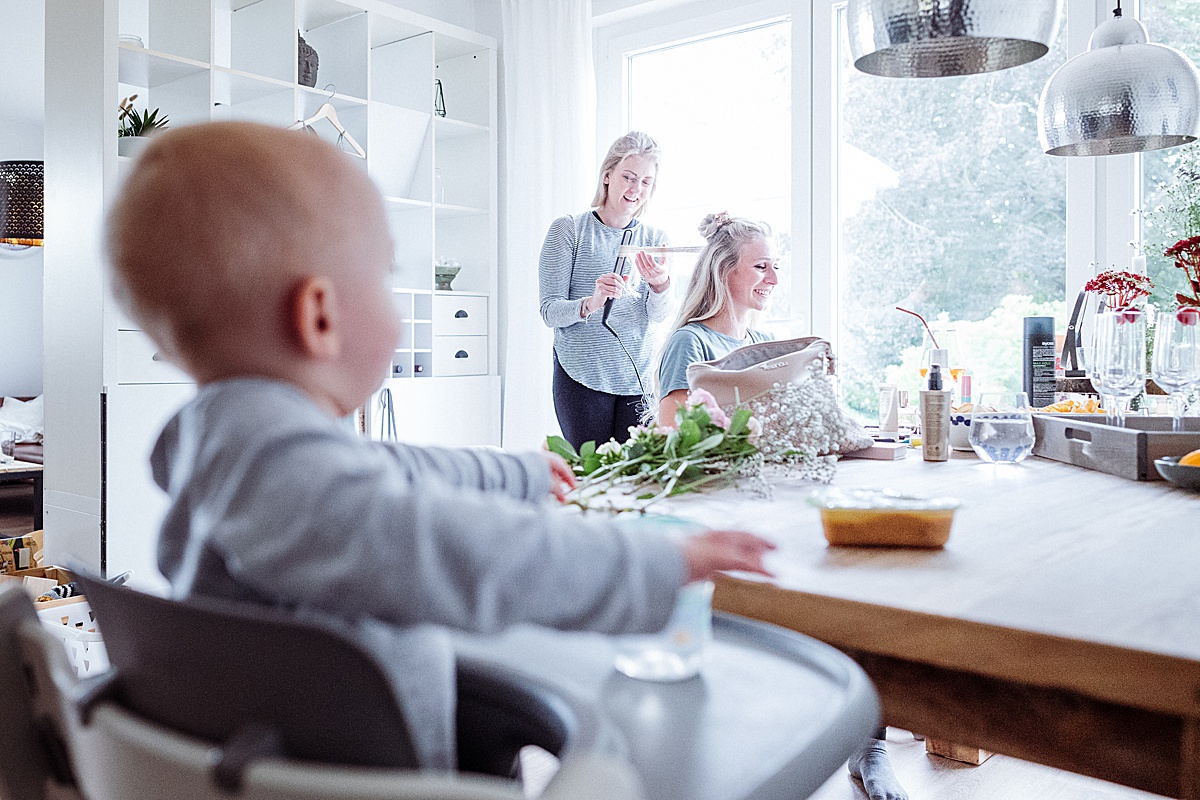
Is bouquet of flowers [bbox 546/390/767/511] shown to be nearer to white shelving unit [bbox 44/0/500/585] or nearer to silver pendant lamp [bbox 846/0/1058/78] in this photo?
silver pendant lamp [bbox 846/0/1058/78]

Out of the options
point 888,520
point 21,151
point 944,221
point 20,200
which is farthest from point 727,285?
point 21,151

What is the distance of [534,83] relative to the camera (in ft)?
15.0

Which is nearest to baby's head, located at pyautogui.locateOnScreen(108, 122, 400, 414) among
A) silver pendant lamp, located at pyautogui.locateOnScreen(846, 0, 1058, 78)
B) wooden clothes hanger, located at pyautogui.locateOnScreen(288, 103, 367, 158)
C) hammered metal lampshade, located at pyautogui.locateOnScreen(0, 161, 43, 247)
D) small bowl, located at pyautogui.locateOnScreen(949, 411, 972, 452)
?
silver pendant lamp, located at pyautogui.locateOnScreen(846, 0, 1058, 78)

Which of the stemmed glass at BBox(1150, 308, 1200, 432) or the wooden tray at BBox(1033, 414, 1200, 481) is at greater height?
the stemmed glass at BBox(1150, 308, 1200, 432)

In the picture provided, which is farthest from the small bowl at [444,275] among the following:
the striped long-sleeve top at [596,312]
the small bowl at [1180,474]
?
the small bowl at [1180,474]

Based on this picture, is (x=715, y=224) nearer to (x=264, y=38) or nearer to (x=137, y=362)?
(x=137, y=362)

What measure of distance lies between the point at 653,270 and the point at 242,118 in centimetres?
148

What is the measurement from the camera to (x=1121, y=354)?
5.59 feet

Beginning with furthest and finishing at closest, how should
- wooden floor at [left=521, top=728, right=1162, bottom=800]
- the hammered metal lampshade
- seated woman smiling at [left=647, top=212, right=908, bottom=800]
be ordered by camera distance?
the hammered metal lampshade → seated woman smiling at [left=647, top=212, right=908, bottom=800] → wooden floor at [left=521, top=728, right=1162, bottom=800]

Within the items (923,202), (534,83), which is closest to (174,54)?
(534,83)

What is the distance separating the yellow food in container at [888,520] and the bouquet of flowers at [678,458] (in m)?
0.31

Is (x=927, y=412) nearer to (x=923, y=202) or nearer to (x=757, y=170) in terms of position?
(x=923, y=202)

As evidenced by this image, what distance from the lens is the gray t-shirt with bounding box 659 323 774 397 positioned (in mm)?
2424

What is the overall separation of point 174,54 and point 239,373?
12.4 feet
